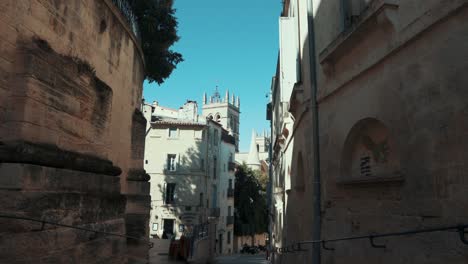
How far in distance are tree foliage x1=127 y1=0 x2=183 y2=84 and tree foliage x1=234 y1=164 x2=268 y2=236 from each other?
96.8ft

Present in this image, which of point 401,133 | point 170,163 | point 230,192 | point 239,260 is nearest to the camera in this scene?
point 401,133

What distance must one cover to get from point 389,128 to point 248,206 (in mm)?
40775

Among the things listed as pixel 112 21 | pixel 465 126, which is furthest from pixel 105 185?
pixel 465 126

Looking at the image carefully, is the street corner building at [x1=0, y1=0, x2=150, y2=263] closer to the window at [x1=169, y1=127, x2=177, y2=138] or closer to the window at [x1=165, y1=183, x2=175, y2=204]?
the window at [x1=165, y1=183, x2=175, y2=204]

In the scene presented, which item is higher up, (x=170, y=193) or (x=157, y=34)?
(x=157, y=34)

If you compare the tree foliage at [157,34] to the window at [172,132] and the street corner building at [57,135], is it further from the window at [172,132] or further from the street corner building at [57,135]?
the window at [172,132]

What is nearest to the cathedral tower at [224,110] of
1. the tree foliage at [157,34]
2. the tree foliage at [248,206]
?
the tree foliage at [248,206]

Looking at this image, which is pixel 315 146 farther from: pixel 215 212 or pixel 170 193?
pixel 215 212

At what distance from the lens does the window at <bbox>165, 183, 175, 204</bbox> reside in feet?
105

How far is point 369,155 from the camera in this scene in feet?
15.8

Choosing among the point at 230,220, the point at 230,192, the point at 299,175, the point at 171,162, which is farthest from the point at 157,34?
the point at 230,220

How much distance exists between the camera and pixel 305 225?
752cm

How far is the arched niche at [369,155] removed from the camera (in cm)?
427

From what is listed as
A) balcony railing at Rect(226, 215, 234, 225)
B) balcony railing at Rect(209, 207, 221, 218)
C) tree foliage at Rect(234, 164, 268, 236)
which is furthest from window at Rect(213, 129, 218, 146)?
tree foliage at Rect(234, 164, 268, 236)
